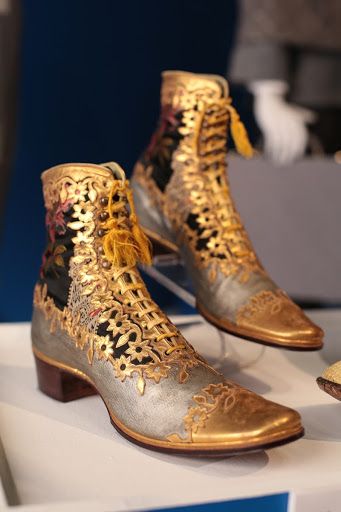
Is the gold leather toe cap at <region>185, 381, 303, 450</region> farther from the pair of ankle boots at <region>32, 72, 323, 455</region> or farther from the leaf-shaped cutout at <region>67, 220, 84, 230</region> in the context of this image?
the leaf-shaped cutout at <region>67, 220, 84, 230</region>

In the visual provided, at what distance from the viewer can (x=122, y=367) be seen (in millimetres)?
733

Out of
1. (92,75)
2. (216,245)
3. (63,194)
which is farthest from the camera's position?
(92,75)

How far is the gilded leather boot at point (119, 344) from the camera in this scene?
2.23ft

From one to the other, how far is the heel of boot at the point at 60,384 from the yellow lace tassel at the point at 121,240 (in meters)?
0.13

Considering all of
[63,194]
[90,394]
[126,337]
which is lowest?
[90,394]

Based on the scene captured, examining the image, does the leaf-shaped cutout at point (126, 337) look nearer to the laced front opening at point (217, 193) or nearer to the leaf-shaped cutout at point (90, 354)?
the leaf-shaped cutout at point (90, 354)

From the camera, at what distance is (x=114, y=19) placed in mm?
1179

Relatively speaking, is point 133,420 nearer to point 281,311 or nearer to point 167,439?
point 167,439

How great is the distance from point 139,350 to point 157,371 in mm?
28

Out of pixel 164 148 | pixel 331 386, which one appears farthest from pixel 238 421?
pixel 164 148

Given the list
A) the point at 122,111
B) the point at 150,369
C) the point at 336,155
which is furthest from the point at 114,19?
the point at 150,369

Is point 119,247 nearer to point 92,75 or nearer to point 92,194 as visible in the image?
point 92,194

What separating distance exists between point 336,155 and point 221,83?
61 cm

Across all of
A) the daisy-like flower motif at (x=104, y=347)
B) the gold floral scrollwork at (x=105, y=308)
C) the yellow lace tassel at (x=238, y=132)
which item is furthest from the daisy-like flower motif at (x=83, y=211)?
the yellow lace tassel at (x=238, y=132)
